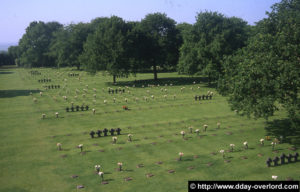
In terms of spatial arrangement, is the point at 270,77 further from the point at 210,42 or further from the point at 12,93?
the point at 12,93

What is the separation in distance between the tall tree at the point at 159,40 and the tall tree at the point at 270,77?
179 feet

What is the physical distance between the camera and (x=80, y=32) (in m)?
127

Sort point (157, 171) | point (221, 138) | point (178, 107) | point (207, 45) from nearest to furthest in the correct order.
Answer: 1. point (157, 171)
2. point (221, 138)
3. point (178, 107)
4. point (207, 45)

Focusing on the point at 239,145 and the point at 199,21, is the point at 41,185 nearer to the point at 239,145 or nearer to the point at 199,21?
the point at 239,145

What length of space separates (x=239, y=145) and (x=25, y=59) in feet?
471

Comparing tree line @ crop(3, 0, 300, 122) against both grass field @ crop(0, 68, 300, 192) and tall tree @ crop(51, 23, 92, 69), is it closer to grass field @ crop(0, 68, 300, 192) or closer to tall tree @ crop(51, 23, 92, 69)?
tall tree @ crop(51, 23, 92, 69)

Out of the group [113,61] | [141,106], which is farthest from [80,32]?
[141,106]

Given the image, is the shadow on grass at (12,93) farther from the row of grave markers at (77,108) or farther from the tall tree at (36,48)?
the tall tree at (36,48)

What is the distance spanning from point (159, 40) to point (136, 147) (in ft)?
204

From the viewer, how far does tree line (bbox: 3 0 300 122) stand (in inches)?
1183

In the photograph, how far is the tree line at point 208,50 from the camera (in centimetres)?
Result: 3005

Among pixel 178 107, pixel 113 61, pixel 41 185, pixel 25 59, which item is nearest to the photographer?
pixel 41 185

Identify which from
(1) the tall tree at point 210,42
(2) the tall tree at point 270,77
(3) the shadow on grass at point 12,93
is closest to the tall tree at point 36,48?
(3) the shadow on grass at point 12,93

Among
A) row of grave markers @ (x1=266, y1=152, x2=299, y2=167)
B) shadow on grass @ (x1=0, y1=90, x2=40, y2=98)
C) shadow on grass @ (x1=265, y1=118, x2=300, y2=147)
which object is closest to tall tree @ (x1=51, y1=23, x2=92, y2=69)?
shadow on grass @ (x1=0, y1=90, x2=40, y2=98)
